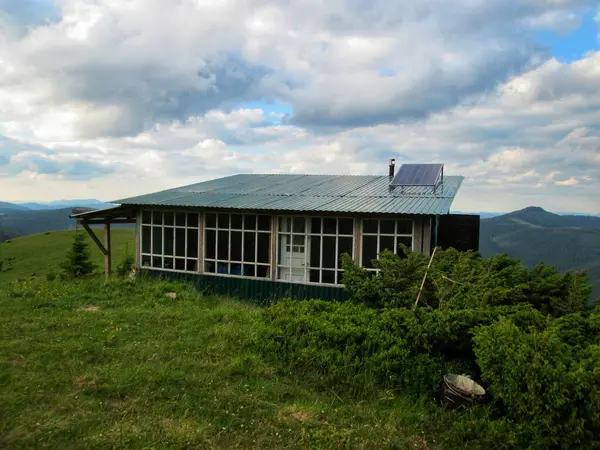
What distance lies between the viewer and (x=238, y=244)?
40.2 feet

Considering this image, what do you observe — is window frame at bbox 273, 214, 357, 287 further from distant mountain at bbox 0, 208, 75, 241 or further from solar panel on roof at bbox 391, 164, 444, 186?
distant mountain at bbox 0, 208, 75, 241

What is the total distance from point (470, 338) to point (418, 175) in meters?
7.51

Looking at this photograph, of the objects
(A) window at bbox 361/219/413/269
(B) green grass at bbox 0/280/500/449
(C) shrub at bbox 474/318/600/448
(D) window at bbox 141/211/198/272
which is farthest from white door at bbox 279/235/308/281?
(C) shrub at bbox 474/318/600/448

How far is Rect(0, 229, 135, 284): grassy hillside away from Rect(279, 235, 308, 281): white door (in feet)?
71.1

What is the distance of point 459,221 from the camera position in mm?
12508

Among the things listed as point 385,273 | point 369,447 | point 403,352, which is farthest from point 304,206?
point 369,447

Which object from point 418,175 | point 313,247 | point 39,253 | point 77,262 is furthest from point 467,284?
point 39,253

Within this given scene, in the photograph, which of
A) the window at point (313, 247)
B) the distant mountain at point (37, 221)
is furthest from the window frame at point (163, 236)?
the distant mountain at point (37, 221)

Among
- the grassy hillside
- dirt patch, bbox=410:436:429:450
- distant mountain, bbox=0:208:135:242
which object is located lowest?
distant mountain, bbox=0:208:135:242

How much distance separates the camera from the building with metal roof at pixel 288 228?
35.3 ft

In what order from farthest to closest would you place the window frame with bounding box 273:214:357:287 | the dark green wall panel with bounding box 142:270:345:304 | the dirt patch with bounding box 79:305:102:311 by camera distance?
1. the dark green wall panel with bounding box 142:270:345:304
2. the window frame with bounding box 273:214:357:287
3. the dirt patch with bounding box 79:305:102:311

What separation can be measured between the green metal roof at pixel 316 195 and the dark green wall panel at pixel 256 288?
2.09 meters

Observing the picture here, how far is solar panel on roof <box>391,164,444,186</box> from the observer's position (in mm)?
12609

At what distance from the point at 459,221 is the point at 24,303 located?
11234 millimetres
